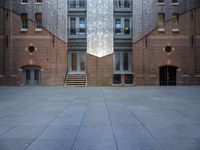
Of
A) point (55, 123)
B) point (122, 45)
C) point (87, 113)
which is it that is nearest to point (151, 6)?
point (122, 45)

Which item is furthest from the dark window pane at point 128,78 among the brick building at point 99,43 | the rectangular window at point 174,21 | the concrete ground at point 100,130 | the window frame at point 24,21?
the concrete ground at point 100,130

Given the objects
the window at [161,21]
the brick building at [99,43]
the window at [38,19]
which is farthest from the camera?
A: the window at [161,21]

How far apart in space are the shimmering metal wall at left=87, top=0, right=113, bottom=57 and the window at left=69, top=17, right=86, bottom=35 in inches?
38.4

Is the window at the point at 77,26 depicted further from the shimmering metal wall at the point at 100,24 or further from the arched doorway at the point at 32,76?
the arched doorway at the point at 32,76

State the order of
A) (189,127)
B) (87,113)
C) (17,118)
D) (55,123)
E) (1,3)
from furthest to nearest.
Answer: (1,3) < (87,113) < (17,118) < (55,123) < (189,127)

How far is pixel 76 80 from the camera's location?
30203 millimetres

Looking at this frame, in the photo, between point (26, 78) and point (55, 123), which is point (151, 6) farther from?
point (55, 123)

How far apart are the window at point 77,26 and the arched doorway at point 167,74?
9251 mm

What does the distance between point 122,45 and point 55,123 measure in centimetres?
2391

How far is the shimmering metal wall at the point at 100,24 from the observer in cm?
3088

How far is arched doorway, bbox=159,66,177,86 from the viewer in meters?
30.8

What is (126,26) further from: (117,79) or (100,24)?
(117,79)

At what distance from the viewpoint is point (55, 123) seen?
830 centimetres

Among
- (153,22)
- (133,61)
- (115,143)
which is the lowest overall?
(115,143)
